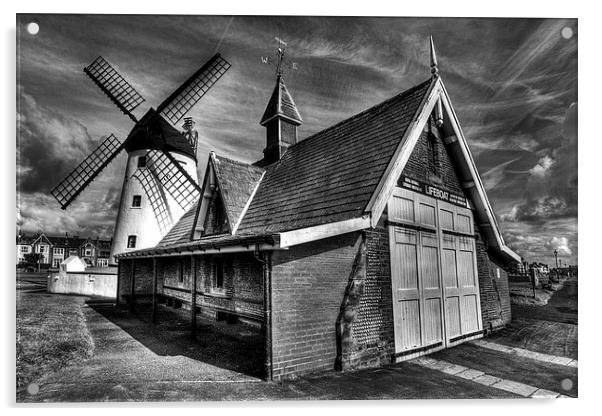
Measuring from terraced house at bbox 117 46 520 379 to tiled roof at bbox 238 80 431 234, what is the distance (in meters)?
0.04

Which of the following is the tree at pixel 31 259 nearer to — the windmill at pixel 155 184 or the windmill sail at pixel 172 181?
the windmill at pixel 155 184

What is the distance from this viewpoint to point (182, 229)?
13.7m

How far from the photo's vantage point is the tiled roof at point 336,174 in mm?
7184

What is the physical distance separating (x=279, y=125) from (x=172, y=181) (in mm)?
6261

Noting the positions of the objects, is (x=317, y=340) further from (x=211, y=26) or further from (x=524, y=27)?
(x=524, y=27)

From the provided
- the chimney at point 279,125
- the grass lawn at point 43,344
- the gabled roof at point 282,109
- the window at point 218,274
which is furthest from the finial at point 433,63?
the grass lawn at point 43,344

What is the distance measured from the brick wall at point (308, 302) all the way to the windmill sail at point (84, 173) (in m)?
5.06

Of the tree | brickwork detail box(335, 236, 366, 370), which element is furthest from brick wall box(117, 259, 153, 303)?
brickwork detail box(335, 236, 366, 370)

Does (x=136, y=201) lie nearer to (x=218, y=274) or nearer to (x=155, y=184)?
(x=155, y=184)

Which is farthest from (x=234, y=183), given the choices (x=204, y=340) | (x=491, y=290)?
(x=491, y=290)

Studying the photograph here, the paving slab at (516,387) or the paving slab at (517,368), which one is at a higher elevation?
the paving slab at (517,368)

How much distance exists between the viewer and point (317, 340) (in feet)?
20.2

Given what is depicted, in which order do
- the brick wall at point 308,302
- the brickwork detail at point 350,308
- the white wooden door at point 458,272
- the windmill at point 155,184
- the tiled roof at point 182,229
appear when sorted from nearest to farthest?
the brick wall at point 308,302, the brickwork detail at point 350,308, the white wooden door at point 458,272, the tiled roof at point 182,229, the windmill at point 155,184
